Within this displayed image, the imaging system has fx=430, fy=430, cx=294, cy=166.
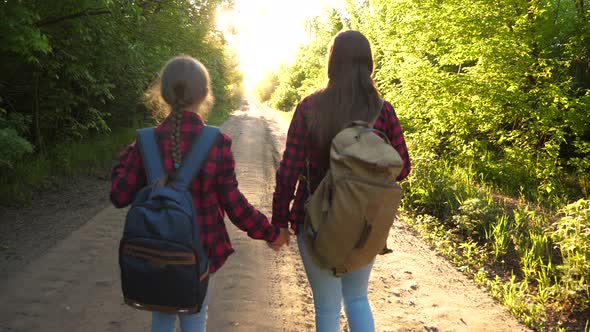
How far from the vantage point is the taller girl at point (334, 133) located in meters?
2.04

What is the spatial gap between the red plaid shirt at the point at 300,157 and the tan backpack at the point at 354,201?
0.21 metres

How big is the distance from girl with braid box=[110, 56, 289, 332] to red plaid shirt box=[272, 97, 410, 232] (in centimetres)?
25

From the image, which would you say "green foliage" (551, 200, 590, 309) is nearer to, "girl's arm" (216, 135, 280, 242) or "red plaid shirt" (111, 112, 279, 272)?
"girl's arm" (216, 135, 280, 242)

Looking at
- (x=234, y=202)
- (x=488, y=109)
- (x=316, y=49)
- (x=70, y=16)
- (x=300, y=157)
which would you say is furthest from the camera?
(x=316, y=49)

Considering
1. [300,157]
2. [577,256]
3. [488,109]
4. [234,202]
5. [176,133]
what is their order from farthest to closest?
[488,109] → [577,256] → [300,157] → [234,202] → [176,133]

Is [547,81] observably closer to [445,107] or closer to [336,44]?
[445,107]

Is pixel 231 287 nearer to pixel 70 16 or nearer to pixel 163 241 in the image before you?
pixel 163 241

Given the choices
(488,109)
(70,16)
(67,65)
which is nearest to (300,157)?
(70,16)

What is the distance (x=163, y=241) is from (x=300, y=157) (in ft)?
2.49

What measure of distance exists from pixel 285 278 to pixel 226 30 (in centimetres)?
1250

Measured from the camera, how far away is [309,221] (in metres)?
1.99

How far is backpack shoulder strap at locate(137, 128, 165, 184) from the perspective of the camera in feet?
6.05

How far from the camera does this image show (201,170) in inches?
74.3

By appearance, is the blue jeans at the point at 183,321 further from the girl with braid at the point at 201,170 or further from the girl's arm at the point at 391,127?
the girl's arm at the point at 391,127
